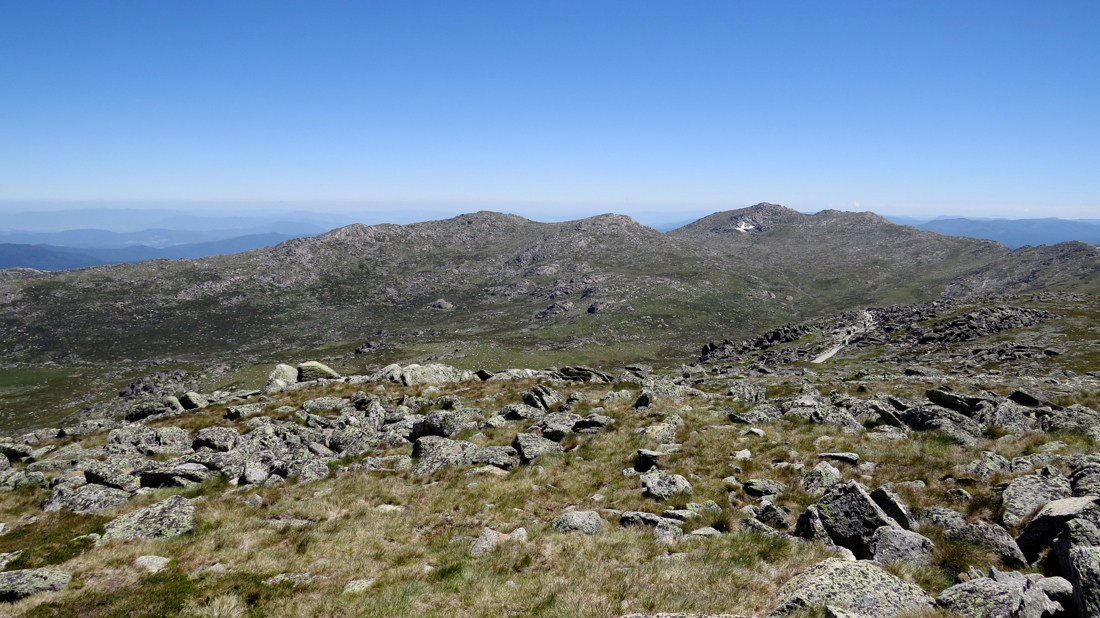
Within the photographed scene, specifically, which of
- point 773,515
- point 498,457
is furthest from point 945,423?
point 498,457

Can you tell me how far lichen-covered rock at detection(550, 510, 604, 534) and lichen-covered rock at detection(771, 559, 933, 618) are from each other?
660 centimetres

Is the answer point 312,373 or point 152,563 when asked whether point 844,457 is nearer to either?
point 152,563

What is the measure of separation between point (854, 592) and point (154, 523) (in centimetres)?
2118

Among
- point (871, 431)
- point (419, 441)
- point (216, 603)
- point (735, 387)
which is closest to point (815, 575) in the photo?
point (216, 603)

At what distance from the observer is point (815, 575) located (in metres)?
10.5

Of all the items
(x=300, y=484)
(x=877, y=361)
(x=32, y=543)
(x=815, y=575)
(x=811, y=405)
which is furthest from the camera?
(x=877, y=361)

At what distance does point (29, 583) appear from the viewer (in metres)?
11.5

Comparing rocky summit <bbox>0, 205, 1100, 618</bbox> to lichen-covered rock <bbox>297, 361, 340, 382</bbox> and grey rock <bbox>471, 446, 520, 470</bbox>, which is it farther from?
lichen-covered rock <bbox>297, 361, 340, 382</bbox>

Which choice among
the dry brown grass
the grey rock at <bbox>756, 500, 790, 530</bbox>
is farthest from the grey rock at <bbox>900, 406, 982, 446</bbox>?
the grey rock at <bbox>756, 500, 790, 530</bbox>

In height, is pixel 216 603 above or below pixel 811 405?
above

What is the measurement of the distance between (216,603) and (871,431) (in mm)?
29076

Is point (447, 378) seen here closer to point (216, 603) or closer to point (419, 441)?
point (419, 441)

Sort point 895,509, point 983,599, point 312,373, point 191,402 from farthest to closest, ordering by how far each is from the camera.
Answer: point 312,373
point 191,402
point 895,509
point 983,599

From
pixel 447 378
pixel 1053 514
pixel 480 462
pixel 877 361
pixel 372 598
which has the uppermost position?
pixel 1053 514
